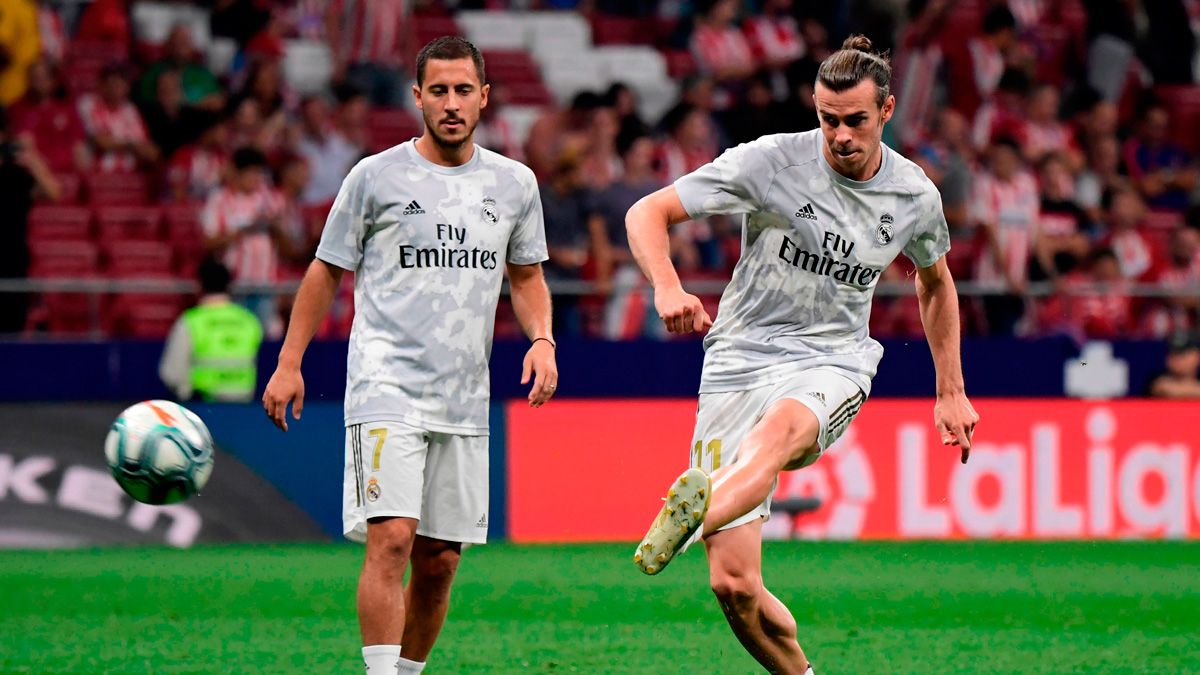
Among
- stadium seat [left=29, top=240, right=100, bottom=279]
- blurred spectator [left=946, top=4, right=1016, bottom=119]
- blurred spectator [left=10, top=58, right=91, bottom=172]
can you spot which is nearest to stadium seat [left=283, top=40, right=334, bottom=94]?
blurred spectator [left=10, top=58, right=91, bottom=172]

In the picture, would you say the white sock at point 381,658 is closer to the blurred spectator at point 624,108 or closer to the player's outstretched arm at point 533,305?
the player's outstretched arm at point 533,305

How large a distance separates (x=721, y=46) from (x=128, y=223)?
6.29 meters

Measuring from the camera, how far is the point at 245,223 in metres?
15.0

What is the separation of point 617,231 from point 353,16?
390 centimetres

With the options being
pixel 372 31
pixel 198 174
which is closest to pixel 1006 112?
pixel 372 31

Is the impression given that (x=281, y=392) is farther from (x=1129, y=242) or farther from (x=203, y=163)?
(x=1129, y=242)

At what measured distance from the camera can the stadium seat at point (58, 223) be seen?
15508mm

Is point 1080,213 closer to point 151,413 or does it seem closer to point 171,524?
point 171,524

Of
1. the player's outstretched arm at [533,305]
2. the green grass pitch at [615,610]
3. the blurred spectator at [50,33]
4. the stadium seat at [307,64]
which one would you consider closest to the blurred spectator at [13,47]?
the blurred spectator at [50,33]

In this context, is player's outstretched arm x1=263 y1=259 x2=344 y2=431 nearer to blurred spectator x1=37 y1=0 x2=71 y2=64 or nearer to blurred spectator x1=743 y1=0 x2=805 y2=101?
blurred spectator x1=37 y1=0 x2=71 y2=64

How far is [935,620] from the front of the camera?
966 centimetres

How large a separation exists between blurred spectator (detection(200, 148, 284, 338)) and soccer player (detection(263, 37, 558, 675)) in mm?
8523

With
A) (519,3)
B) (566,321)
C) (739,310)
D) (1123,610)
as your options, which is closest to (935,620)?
(1123,610)

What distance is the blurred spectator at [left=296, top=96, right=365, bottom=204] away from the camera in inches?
639
